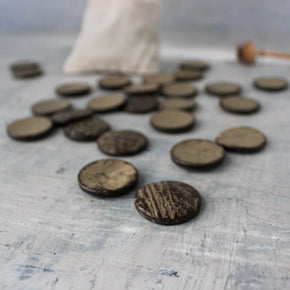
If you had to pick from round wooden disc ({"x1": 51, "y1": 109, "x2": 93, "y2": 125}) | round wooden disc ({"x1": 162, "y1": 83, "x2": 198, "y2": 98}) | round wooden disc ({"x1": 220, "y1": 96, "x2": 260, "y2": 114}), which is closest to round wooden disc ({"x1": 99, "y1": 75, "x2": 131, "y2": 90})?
round wooden disc ({"x1": 162, "y1": 83, "x2": 198, "y2": 98})

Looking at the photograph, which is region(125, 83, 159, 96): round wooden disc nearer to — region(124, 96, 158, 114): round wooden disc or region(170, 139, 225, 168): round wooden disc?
region(124, 96, 158, 114): round wooden disc

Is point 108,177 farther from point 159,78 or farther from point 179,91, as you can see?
point 159,78

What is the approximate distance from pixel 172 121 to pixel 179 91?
0.36 metres

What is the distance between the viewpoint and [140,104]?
157cm

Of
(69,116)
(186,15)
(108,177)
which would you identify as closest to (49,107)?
(69,116)

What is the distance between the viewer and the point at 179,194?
95 centimetres

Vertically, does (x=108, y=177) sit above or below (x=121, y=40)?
below

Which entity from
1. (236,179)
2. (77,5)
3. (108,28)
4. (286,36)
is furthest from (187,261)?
(77,5)

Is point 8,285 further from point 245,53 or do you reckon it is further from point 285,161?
point 245,53

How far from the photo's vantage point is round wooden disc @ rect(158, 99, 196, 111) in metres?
1.53

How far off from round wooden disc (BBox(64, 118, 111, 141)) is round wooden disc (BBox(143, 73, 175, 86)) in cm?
54

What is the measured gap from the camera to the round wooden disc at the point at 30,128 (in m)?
1.31

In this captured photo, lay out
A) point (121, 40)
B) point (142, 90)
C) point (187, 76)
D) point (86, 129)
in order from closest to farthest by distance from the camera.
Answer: point (86, 129) → point (142, 90) → point (187, 76) → point (121, 40)

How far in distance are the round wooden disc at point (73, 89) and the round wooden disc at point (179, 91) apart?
0.40 m
